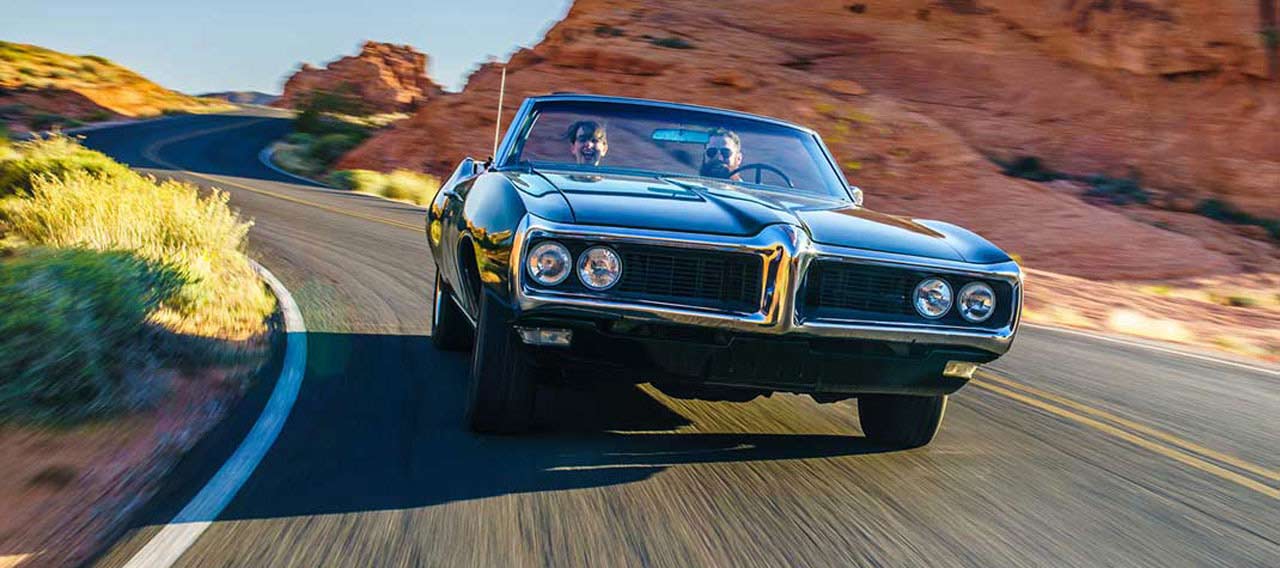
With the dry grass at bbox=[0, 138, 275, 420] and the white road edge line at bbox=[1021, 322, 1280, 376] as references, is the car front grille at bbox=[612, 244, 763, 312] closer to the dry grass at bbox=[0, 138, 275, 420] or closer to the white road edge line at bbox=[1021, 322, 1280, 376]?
the dry grass at bbox=[0, 138, 275, 420]

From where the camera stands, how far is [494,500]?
4035 mm

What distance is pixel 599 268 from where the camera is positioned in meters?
4.28

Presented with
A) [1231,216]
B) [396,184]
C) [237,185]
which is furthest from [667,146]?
[1231,216]

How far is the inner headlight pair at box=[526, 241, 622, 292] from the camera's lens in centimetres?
427

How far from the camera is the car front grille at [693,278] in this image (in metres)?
4.27

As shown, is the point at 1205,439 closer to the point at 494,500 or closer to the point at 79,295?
the point at 494,500

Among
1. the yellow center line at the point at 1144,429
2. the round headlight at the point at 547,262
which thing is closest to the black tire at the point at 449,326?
the round headlight at the point at 547,262

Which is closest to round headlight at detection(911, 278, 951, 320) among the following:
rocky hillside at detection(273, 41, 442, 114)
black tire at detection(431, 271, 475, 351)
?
black tire at detection(431, 271, 475, 351)

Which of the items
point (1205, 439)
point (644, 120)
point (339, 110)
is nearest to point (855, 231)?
point (644, 120)

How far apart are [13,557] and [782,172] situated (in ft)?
13.4

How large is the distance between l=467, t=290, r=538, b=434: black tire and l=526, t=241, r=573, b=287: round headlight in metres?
0.29

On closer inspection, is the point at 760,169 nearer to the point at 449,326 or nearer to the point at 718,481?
the point at 718,481

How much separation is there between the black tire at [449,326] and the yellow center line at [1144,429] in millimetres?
3458

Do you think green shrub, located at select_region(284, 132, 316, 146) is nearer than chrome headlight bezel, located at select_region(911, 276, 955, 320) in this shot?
No
